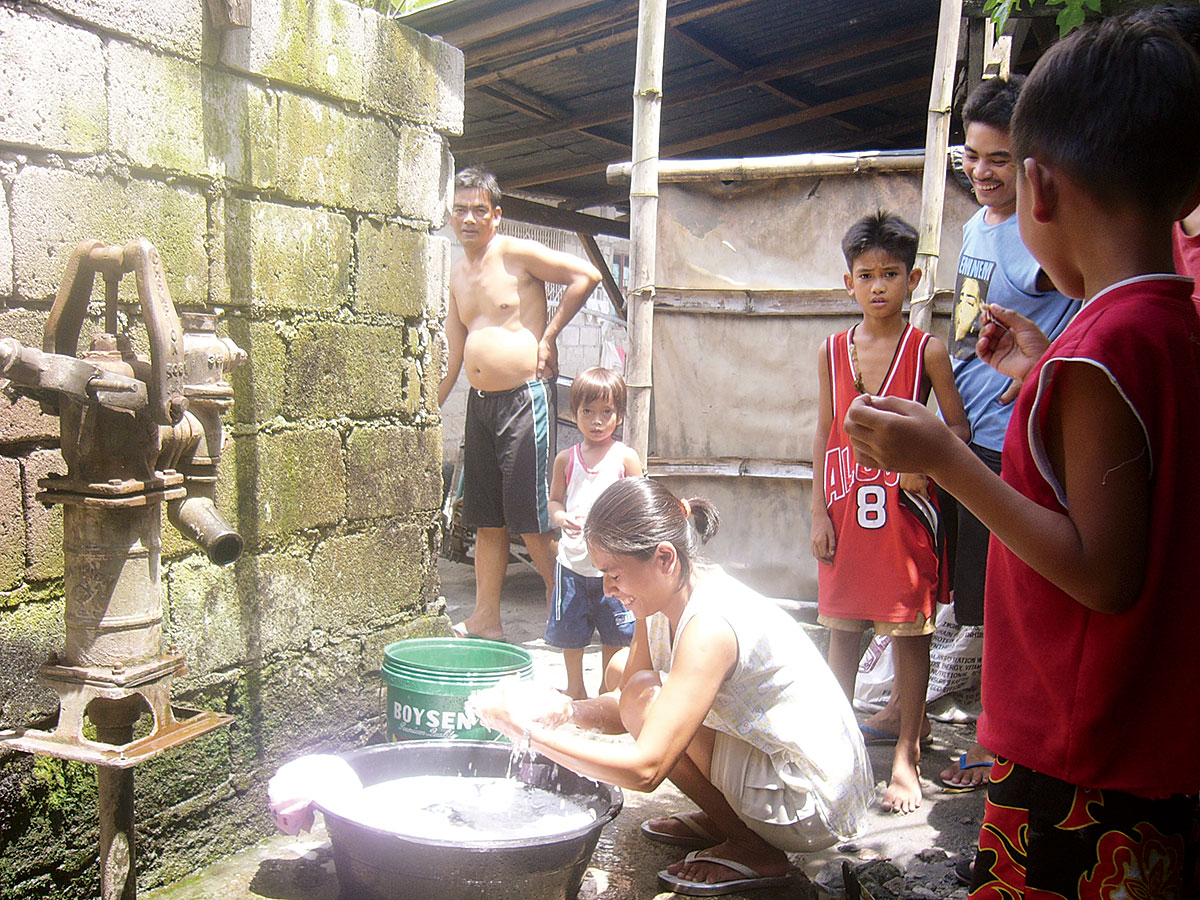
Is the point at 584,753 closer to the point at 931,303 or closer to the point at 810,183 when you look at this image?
the point at 931,303

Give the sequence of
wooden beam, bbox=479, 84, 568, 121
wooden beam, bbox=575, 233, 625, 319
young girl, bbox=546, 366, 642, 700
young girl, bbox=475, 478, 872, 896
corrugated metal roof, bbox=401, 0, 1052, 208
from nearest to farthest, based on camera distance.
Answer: young girl, bbox=475, 478, 872, 896 < young girl, bbox=546, 366, 642, 700 < corrugated metal roof, bbox=401, 0, 1052, 208 < wooden beam, bbox=479, 84, 568, 121 < wooden beam, bbox=575, 233, 625, 319

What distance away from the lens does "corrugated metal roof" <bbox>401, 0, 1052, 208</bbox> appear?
5.30 meters

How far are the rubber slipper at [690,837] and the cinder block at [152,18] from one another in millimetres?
2551

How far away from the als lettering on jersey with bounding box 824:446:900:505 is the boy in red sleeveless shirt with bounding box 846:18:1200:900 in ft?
6.44

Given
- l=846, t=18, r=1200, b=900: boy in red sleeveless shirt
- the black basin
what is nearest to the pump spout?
the black basin

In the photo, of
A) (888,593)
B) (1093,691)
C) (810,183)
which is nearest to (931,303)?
(810,183)

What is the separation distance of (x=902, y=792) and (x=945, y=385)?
137cm

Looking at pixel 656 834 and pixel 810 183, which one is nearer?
pixel 656 834

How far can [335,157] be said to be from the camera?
2.96 meters

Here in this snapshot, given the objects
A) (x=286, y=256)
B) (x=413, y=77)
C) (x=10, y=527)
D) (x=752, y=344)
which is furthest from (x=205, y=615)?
(x=752, y=344)

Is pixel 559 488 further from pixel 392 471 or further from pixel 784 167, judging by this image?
pixel 784 167

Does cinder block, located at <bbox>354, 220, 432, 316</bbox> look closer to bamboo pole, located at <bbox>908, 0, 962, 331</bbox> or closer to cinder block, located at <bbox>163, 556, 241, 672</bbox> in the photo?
cinder block, located at <bbox>163, 556, 241, 672</bbox>

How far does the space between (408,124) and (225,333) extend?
1.05 meters

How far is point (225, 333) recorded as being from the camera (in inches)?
104
